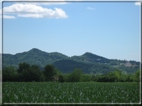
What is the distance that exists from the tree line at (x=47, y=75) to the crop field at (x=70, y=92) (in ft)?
0.35

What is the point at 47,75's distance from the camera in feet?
18.6

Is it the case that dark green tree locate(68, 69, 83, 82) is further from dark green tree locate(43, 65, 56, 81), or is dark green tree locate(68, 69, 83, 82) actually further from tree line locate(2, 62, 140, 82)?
dark green tree locate(43, 65, 56, 81)

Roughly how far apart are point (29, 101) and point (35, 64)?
2.24ft

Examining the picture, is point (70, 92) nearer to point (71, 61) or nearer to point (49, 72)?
point (49, 72)

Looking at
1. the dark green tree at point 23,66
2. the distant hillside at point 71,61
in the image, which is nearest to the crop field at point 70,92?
the dark green tree at point 23,66

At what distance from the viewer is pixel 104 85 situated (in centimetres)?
603

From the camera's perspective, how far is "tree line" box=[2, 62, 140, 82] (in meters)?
5.56

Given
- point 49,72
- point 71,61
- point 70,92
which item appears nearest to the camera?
point 71,61

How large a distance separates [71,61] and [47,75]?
0.58 m

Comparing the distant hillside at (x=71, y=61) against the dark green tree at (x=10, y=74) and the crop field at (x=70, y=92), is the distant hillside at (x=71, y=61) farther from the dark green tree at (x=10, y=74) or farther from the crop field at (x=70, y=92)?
the crop field at (x=70, y=92)

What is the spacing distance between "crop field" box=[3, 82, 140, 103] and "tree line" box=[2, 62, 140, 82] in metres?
0.11

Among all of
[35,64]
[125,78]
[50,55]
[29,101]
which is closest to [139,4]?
[125,78]

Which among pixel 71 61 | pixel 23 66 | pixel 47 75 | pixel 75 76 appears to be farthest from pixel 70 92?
pixel 23 66

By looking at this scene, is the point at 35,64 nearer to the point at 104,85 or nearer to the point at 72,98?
the point at 72,98
